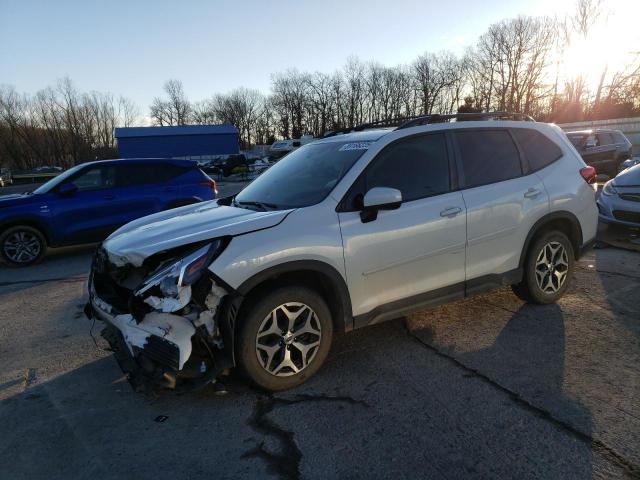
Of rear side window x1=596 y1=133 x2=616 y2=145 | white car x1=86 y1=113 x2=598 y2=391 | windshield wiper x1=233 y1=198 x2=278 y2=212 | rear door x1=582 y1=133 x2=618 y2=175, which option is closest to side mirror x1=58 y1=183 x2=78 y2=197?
white car x1=86 y1=113 x2=598 y2=391

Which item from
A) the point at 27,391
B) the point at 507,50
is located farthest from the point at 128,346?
the point at 507,50

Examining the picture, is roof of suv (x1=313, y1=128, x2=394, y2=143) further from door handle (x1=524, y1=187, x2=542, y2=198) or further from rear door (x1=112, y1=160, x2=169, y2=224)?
rear door (x1=112, y1=160, x2=169, y2=224)

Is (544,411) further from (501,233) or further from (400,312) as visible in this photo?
(501,233)

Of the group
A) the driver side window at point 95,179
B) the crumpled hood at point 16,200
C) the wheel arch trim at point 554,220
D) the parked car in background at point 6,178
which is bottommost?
the wheel arch trim at point 554,220

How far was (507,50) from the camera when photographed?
6128 cm

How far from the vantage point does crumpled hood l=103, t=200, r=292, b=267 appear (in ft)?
9.76

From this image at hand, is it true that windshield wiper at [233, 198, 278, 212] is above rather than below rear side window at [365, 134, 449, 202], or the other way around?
below

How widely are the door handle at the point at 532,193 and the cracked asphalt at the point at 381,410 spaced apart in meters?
1.15

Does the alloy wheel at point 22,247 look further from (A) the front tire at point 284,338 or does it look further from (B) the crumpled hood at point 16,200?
(A) the front tire at point 284,338

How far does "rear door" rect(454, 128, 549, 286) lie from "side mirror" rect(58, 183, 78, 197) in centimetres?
667

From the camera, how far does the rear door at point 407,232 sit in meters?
3.32

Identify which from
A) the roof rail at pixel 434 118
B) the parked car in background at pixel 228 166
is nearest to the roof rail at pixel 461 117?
the roof rail at pixel 434 118

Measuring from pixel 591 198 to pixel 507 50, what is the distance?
2601 inches

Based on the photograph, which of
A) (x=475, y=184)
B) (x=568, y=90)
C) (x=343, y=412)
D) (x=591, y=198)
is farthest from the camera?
(x=568, y=90)
